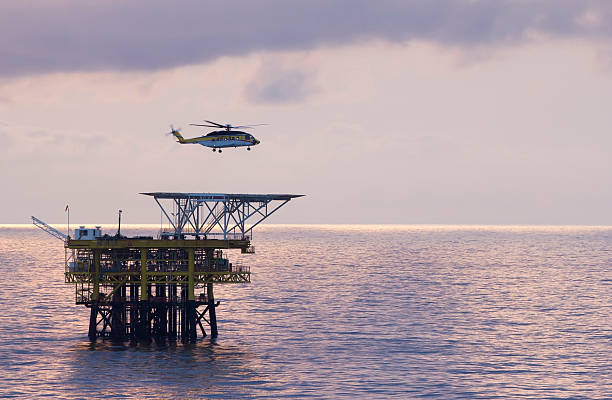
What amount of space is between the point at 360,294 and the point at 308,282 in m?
26.1

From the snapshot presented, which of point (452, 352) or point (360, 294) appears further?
point (360, 294)

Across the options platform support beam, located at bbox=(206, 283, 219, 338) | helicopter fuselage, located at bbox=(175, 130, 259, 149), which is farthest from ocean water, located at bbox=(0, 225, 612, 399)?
helicopter fuselage, located at bbox=(175, 130, 259, 149)

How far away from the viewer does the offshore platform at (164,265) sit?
7269 centimetres

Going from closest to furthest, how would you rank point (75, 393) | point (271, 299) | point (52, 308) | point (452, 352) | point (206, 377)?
1. point (75, 393)
2. point (206, 377)
3. point (452, 352)
4. point (52, 308)
5. point (271, 299)

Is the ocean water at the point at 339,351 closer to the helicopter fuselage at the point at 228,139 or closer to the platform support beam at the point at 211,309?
the platform support beam at the point at 211,309

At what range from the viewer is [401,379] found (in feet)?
205

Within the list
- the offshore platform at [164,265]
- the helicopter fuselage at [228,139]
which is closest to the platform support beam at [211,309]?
the offshore platform at [164,265]

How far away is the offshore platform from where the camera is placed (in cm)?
7269

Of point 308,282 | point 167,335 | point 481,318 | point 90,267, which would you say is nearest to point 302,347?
point 167,335

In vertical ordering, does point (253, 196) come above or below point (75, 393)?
above

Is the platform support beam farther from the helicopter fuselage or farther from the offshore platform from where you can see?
the helicopter fuselage

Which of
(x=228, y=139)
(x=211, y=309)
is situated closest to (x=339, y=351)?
(x=211, y=309)

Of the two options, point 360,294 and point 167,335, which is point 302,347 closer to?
point 167,335

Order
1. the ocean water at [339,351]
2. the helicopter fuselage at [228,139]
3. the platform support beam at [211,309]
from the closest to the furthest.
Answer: the ocean water at [339,351], the platform support beam at [211,309], the helicopter fuselage at [228,139]
